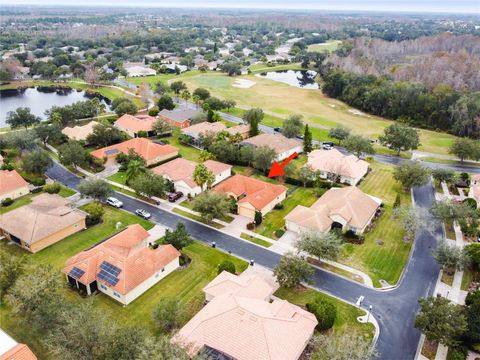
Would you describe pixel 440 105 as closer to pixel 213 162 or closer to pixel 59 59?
pixel 213 162

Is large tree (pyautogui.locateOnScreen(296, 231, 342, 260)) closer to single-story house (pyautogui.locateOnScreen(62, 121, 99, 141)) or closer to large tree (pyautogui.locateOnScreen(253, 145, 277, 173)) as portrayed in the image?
large tree (pyautogui.locateOnScreen(253, 145, 277, 173))

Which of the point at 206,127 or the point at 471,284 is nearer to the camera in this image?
the point at 471,284

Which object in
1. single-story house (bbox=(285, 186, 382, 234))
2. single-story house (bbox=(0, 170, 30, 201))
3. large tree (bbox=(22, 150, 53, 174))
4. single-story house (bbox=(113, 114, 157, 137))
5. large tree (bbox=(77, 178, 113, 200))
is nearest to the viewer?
single-story house (bbox=(285, 186, 382, 234))

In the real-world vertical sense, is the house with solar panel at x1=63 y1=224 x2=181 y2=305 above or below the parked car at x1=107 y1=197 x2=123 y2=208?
above

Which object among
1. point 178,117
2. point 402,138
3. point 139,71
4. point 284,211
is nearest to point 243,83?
point 139,71

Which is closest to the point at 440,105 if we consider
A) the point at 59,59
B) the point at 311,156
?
the point at 311,156

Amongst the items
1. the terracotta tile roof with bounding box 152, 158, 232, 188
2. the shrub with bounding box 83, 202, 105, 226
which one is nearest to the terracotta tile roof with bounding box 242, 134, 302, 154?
the terracotta tile roof with bounding box 152, 158, 232, 188
